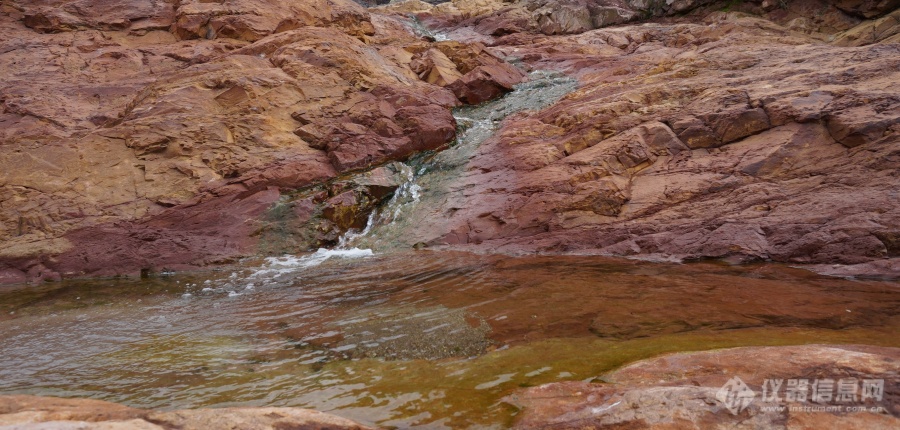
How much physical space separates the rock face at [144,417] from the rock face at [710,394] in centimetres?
143

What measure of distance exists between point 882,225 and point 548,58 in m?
15.8

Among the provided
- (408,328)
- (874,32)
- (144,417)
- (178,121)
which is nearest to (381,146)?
(178,121)

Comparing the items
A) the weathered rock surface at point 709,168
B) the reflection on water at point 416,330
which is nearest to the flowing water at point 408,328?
the reflection on water at point 416,330

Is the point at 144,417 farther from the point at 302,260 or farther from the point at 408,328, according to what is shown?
the point at 302,260

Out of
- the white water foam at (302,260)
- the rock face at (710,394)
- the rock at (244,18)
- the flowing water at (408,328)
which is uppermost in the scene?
the rock at (244,18)

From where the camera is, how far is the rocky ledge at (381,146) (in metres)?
8.48

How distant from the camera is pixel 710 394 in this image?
3330 mm

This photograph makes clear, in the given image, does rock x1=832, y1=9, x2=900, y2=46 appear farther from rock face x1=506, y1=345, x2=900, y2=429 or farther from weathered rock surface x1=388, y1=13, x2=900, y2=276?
rock face x1=506, y1=345, x2=900, y2=429

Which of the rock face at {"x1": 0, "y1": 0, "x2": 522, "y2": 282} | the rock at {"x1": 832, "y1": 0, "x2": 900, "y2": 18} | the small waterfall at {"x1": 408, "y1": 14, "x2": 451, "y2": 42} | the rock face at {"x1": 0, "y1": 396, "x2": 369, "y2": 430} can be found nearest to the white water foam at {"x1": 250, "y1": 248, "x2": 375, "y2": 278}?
the rock face at {"x1": 0, "y1": 0, "x2": 522, "y2": 282}

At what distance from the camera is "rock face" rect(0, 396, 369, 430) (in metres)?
3.09

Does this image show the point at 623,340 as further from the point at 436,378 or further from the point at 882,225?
the point at 882,225

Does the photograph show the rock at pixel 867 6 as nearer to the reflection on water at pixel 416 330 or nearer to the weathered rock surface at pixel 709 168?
the weathered rock surface at pixel 709 168

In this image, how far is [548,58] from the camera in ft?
70.2

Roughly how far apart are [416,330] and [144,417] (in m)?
2.90
